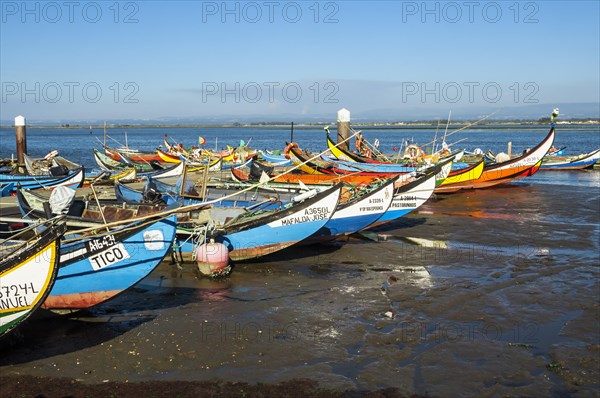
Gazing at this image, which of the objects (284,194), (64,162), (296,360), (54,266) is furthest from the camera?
(64,162)

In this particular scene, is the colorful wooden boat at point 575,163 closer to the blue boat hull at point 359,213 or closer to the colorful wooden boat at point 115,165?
the colorful wooden boat at point 115,165

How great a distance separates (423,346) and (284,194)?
35.8 ft

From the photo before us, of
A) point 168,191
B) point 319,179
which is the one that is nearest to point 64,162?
point 319,179

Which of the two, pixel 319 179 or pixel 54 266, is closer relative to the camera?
pixel 54 266

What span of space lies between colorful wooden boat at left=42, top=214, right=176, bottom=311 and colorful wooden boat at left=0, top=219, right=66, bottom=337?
1.42 metres

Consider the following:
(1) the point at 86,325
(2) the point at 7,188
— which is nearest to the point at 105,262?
(1) the point at 86,325

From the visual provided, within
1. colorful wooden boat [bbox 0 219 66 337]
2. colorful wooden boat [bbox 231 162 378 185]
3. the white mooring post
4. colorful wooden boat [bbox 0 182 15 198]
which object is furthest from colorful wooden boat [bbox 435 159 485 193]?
colorful wooden boat [bbox 0 219 66 337]

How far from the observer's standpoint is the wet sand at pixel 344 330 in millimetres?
7691

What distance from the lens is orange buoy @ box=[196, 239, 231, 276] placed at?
1216 cm

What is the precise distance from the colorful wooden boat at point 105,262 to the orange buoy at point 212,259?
2.46m

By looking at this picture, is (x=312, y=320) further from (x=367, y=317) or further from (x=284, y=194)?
(x=284, y=194)

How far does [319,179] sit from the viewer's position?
926 inches

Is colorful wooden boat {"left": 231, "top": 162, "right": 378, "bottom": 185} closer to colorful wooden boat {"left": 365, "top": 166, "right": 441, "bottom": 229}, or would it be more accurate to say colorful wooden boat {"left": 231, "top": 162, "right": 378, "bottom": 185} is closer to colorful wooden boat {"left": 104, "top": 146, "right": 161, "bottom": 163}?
colorful wooden boat {"left": 365, "top": 166, "right": 441, "bottom": 229}

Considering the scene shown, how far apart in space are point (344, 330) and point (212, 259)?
12.1ft
